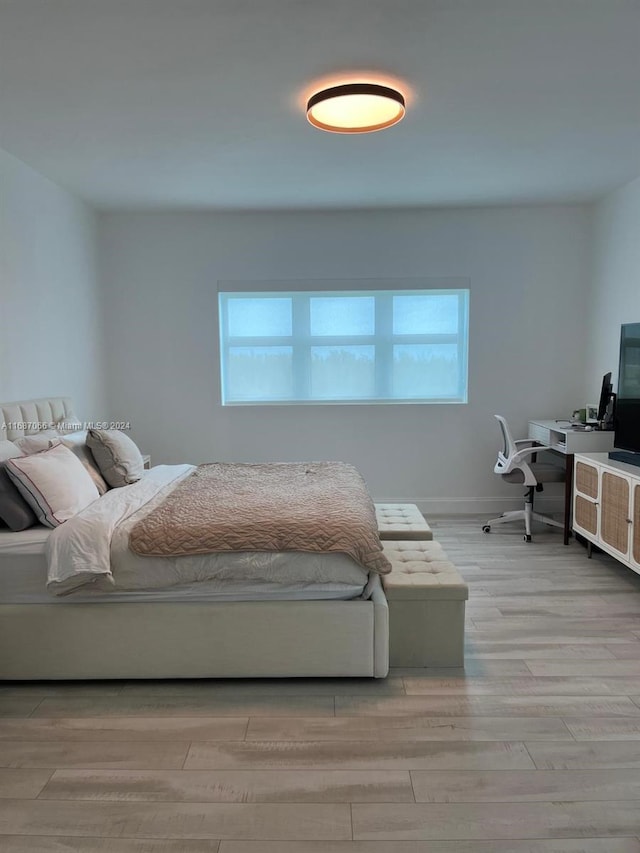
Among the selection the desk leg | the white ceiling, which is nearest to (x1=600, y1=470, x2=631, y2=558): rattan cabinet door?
the desk leg

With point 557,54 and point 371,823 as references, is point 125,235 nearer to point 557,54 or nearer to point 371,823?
point 557,54

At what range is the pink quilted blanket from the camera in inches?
97.3

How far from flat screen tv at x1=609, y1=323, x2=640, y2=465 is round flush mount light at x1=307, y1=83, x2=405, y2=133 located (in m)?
2.20

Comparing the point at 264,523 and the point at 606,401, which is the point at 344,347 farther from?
the point at 264,523

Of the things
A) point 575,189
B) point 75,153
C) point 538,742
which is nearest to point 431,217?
point 575,189

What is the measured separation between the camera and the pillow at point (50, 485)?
266cm

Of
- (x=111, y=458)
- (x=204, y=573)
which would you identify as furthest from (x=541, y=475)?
(x=111, y=458)

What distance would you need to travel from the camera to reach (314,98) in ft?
9.29

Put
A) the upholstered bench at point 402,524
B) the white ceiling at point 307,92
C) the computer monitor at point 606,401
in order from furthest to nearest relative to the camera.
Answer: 1. the computer monitor at point 606,401
2. the upholstered bench at point 402,524
3. the white ceiling at point 307,92

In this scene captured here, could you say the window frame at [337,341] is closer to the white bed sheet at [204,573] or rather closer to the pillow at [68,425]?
the pillow at [68,425]

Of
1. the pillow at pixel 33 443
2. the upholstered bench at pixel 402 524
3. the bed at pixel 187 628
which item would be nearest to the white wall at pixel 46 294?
the pillow at pixel 33 443

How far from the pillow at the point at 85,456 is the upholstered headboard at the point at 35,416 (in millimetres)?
266

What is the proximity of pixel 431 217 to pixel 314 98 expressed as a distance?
8.32 feet

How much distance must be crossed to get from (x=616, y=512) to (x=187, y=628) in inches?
107
